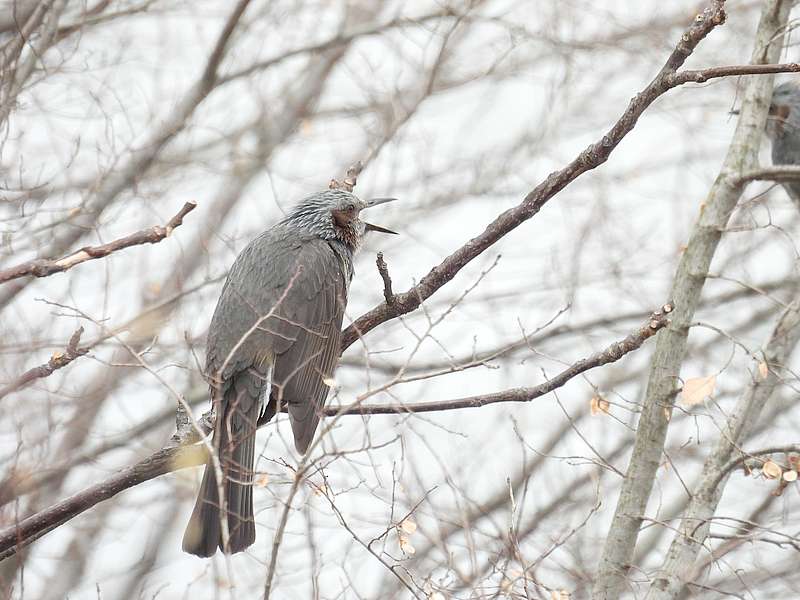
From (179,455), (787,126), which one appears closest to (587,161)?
(179,455)

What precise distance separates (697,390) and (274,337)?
2.15m

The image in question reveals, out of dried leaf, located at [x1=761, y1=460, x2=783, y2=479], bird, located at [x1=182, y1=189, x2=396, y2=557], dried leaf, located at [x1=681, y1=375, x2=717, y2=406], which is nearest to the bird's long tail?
bird, located at [x1=182, y1=189, x2=396, y2=557]

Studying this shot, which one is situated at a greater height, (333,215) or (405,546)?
(333,215)

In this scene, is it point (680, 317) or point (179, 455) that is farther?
point (680, 317)

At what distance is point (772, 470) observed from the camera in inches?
171

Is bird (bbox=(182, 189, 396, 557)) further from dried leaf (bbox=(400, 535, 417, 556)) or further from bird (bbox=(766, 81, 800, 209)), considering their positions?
bird (bbox=(766, 81, 800, 209))

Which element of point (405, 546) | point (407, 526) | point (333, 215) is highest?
point (333, 215)

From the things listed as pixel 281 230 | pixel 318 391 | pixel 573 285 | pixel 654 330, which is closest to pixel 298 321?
pixel 318 391

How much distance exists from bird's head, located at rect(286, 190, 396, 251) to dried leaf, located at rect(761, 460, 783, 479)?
2566 mm

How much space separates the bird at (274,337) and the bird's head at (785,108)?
3.73m

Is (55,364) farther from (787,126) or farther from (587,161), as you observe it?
(787,126)

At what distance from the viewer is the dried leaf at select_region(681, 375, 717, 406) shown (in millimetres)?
4414

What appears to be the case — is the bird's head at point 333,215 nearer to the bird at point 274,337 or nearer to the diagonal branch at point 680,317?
the bird at point 274,337

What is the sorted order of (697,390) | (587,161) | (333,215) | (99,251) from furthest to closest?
(333,215) → (697,390) → (587,161) → (99,251)
